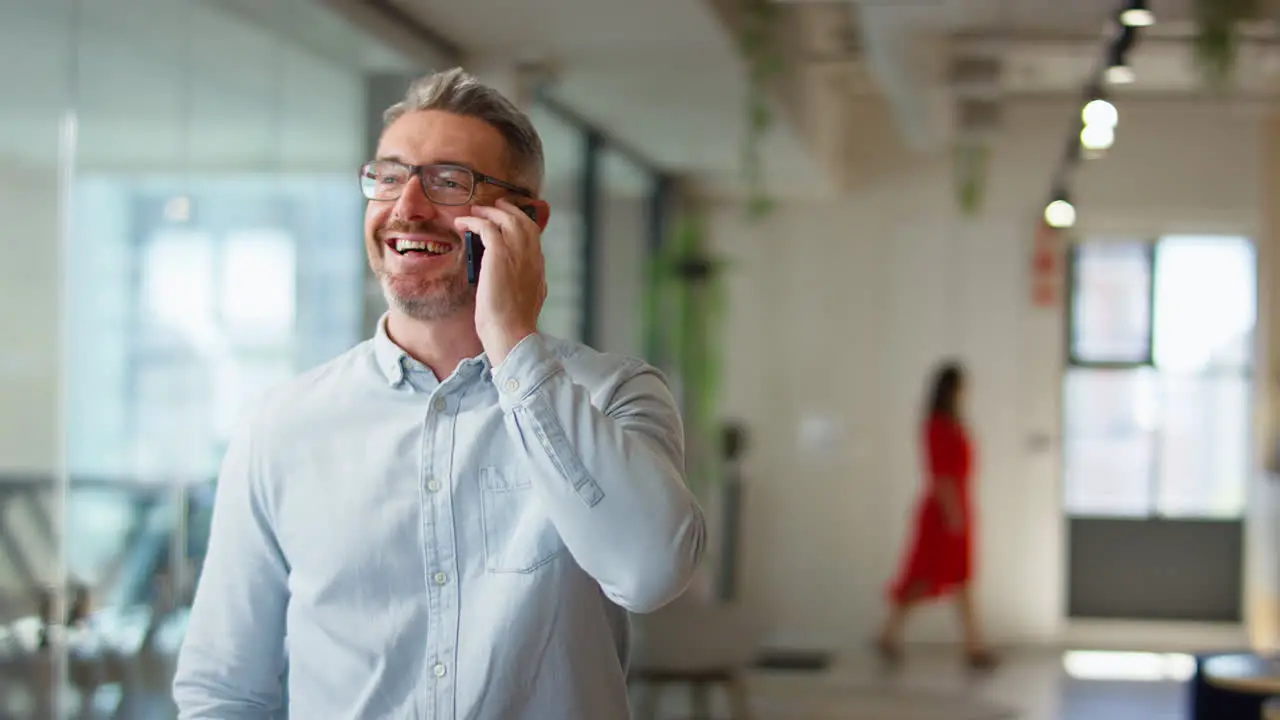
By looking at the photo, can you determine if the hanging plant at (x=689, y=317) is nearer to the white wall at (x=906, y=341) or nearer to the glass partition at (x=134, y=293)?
the white wall at (x=906, y=341)

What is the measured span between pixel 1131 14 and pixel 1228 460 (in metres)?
6.77

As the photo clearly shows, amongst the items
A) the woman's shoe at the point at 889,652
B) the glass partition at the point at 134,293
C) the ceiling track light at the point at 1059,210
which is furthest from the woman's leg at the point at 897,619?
the glass partition at the point at 134,293

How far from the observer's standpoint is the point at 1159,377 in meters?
10.5

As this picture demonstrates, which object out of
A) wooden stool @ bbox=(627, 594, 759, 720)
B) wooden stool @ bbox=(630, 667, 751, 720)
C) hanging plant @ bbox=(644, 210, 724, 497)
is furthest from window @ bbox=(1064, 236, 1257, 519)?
wooden stool @ bbox=(627, 594, 759, 720)

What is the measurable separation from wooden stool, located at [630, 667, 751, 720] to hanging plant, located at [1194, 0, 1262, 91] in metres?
3.05

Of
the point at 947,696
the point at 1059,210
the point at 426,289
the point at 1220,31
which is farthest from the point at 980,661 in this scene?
the point at 426,289

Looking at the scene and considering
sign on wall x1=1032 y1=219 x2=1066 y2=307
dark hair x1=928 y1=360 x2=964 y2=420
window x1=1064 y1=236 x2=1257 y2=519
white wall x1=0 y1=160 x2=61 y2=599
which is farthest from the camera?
window x1=1064 y1=236 x2=1257 y2=519

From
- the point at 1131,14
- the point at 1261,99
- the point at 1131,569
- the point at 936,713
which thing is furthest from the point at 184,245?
the point at 1131,569

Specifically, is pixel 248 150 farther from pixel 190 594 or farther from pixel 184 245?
pixel 190 594

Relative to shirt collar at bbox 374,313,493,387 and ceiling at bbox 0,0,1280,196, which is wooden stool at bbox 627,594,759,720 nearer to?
ceiling at bbox 0,0,1280,196

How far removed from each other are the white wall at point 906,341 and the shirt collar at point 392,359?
339 inches

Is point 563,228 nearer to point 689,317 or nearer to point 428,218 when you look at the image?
point 689,317

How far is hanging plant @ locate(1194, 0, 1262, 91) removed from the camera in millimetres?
5836

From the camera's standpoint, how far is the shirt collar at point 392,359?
1836 millimetres
